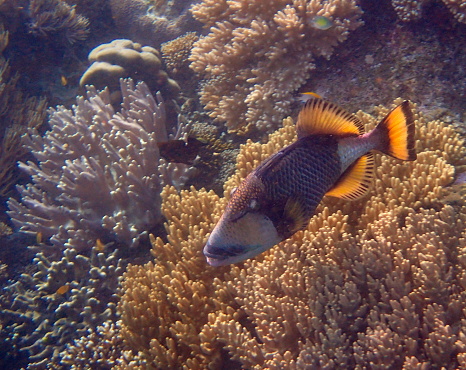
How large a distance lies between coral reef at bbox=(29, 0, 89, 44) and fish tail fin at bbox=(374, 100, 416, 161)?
7.68 m

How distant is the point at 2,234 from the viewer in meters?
5.58

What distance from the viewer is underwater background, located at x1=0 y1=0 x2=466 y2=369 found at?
2238 millimetres

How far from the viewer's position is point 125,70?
19.6 ft

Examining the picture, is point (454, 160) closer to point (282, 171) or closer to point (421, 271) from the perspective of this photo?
point (421, 271)

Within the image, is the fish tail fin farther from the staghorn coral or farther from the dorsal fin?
the staghorn coral

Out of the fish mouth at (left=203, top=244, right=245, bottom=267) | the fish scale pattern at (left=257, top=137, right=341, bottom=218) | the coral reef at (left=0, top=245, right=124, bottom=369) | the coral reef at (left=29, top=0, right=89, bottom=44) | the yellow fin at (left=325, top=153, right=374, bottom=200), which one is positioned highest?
the fish scale pattern at (left=257, top=137, right=341, bottom=218)

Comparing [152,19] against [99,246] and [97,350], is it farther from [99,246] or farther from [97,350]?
[97,350]

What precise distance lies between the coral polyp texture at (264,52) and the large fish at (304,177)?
236 cm

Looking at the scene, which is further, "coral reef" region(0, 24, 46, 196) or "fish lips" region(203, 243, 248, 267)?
"coral reef" region(0, 24, 46, 196)

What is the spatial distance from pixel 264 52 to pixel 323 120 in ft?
9.29

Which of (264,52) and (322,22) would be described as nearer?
(322,22)

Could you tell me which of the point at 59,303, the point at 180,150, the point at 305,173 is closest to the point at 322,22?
the point at 180,150

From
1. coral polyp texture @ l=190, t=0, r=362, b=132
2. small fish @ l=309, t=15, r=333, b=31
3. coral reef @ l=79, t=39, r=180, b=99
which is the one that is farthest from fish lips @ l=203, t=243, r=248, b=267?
coral reef @ l=79, t=39, r=180, b=99

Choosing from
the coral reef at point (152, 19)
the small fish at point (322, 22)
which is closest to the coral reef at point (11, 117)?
the coral reef at point (152, 19)
